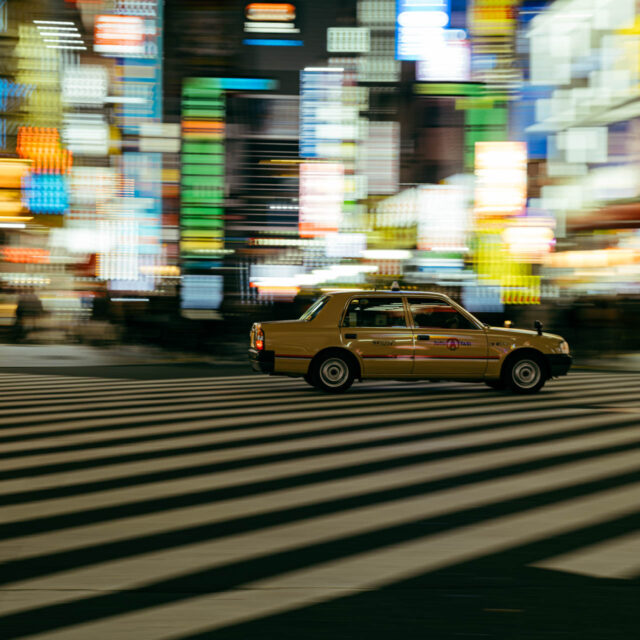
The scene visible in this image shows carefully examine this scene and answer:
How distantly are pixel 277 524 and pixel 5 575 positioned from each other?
1460 millimetres

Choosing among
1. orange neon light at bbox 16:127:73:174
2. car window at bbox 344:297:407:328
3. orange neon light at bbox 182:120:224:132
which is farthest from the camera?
orange neon light at bbox 182:120:224:132

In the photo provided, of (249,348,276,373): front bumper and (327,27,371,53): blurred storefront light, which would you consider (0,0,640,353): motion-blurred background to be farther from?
(249,348,276,373): front bumper

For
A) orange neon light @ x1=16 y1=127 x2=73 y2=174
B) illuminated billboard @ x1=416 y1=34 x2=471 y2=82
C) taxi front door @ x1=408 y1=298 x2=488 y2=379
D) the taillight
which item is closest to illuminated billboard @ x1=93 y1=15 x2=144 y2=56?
orange neon light @ x1=16 y1=127 x2=73 y2=174

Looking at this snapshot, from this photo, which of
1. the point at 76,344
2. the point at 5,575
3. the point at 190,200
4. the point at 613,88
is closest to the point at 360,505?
the point at 5,575

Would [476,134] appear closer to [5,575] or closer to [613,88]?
[613,88]

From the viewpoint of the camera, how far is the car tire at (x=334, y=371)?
10.9m

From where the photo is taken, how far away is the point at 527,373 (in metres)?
11.1

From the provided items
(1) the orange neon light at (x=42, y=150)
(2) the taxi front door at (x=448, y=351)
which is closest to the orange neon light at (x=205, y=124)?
(1) the orange neon light at (x=42, y=150)

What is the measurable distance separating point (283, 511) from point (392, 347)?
6258mm

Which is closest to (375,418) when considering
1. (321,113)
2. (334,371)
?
(334,371)

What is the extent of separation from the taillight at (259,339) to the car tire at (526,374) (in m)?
3.34

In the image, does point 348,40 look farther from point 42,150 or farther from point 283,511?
point 283,511

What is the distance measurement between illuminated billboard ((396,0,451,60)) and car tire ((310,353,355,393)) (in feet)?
119

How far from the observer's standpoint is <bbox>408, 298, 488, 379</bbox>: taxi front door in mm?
10859
